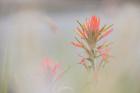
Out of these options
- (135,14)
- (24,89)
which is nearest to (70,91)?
(24,89)

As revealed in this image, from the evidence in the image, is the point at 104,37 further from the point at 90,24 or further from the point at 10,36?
the point at 10,36

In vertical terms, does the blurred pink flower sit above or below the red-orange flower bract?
below

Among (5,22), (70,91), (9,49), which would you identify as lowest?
(70,91)

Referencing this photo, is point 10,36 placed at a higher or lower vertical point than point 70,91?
higher

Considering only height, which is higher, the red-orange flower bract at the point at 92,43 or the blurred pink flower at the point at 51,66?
the red-orange flower bract at the point at 92,43
